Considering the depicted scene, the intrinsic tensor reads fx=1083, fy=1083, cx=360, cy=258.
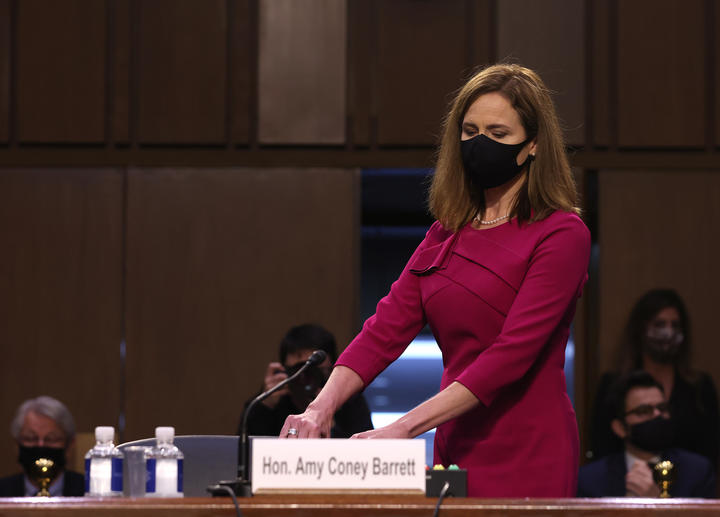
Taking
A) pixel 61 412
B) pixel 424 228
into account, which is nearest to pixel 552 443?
pixel 61 412

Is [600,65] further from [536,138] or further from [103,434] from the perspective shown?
[103,434]

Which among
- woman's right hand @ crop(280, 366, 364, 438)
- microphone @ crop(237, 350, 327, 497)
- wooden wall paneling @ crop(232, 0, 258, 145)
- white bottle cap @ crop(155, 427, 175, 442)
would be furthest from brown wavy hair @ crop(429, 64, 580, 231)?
wooden wall paneling @ crop(232, 0, 258, 145)

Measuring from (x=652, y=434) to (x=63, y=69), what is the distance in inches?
131

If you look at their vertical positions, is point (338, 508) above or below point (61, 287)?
below

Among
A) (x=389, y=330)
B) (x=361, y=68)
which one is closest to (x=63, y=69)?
(x=361, y=68)

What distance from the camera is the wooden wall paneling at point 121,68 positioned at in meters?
5.42

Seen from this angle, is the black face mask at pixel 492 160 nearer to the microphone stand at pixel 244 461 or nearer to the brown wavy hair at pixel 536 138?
the brown wavy hair at pixel 536 138

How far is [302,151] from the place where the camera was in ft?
17.9

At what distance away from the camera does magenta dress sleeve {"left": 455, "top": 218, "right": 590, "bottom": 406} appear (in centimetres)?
189

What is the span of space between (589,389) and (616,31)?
5.91 feet

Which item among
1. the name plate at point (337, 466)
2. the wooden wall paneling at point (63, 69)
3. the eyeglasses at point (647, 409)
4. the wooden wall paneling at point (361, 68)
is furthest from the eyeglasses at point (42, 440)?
the name plate at point (337, 466)

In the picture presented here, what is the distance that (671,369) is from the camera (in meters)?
5.09

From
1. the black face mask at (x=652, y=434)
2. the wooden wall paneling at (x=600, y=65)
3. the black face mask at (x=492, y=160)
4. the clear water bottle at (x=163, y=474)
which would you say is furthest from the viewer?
the wooden wall paneling at (x=600, y=65)

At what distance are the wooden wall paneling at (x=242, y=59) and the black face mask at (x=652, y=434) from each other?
7.92ft
